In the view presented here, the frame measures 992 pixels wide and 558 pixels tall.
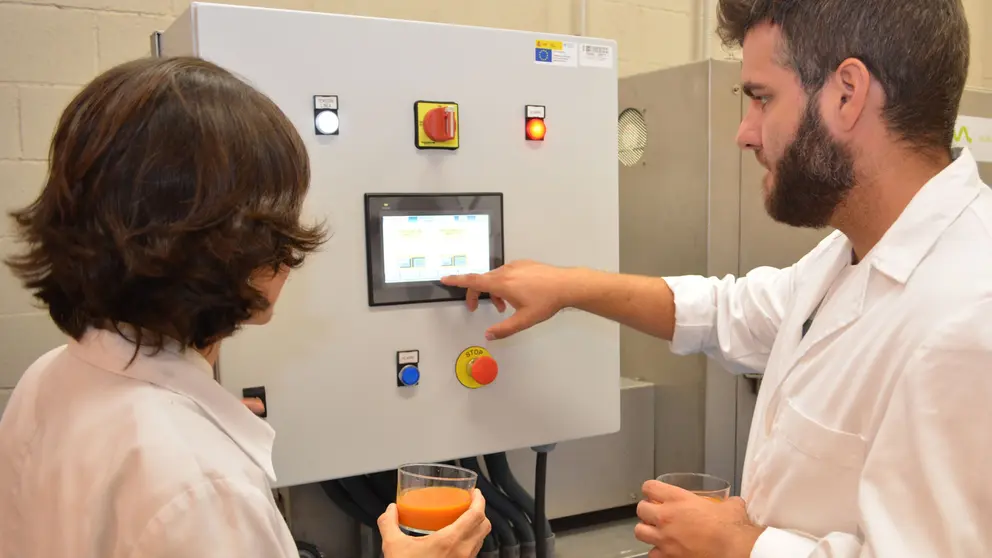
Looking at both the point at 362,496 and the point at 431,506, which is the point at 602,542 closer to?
the point at 362,496

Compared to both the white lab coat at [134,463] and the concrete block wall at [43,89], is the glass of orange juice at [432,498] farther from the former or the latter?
the concrete block wall at [43,89]

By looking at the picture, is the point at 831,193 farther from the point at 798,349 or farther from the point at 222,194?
the point at 222,194

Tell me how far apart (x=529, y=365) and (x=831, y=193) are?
23.4 inches

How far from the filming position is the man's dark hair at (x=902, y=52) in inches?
40.9

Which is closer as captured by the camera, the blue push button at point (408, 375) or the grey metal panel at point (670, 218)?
the blue push button at point (408, 375)

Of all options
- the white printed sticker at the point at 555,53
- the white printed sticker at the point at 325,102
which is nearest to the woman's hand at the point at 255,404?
the white printed sticker at the point at 325,102

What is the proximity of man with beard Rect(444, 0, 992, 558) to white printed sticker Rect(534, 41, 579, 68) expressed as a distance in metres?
0.28

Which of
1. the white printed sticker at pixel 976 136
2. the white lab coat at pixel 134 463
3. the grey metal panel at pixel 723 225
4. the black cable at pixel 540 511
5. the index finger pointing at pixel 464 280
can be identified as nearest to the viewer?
the white lab coat at pixel 134 463

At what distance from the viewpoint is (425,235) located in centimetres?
130

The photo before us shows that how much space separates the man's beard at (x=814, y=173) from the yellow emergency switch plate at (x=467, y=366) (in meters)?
0.57

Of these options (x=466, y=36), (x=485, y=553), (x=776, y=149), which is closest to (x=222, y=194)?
(x=466, y=36)

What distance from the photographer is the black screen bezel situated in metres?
1.25

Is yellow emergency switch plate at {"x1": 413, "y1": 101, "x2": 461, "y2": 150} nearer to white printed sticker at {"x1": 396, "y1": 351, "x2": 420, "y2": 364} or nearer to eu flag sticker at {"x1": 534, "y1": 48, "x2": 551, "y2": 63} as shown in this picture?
eu flag sticker at {"x1": 534, "y1": 48, "x2": 551, "y2": 63}

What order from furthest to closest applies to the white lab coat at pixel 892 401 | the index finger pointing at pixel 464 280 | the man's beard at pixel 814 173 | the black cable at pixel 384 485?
the black cable at pixel 384 485, the index finger pointing at pixel 464 280, the man's beard at pixel 814 173, the white lab coat at pixel 892 401
